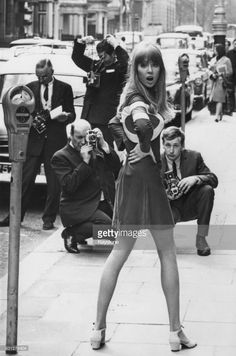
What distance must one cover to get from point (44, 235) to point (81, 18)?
91629mm

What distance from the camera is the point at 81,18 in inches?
4008

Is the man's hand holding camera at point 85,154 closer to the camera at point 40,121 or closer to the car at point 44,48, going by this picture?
the camera at point 40,121

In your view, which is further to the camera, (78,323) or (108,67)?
(108,67)

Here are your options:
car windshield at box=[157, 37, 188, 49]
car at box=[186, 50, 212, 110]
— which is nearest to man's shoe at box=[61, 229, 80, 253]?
car at box=[186, 50, 212, 110]

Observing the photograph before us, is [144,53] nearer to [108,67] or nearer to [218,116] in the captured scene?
[108,67]

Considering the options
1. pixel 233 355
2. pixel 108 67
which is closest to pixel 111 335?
pixel 233 355

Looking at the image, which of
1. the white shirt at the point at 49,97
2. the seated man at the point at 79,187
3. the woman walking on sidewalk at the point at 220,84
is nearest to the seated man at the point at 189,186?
the seated man at the point at 79,187

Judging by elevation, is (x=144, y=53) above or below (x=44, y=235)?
above

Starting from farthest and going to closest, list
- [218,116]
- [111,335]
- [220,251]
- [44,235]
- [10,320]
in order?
1. [218,116]
2. [44,235]
3. [220,251]
4. [111,335]
5. [10,320]

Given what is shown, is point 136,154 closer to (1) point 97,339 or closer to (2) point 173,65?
(1) point 97,339

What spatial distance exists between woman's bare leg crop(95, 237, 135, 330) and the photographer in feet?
17.2

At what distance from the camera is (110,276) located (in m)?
6.88

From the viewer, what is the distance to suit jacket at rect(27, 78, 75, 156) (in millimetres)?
11672

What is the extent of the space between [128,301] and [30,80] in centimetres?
658
